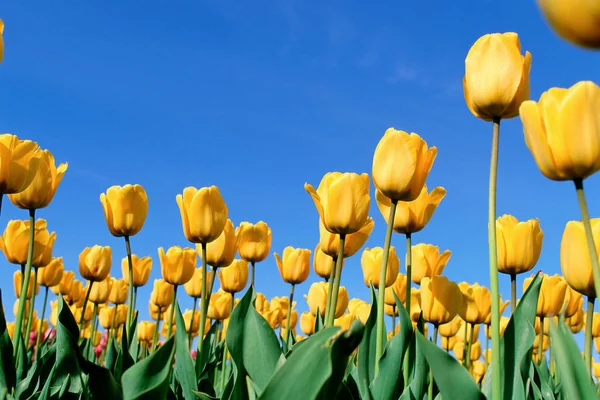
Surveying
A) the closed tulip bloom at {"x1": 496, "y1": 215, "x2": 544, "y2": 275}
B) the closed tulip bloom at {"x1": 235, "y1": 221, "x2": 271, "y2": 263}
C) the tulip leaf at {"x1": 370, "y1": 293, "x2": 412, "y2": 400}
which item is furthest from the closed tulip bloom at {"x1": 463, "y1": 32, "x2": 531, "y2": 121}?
the closed tulip bloom at {"x1": 235, "y1": 221, "x2": 271, "y2": 263}

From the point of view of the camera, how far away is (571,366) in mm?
1631

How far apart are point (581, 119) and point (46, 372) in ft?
8.32

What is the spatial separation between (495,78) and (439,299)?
175 cm

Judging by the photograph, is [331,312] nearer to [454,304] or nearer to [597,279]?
[597,279]

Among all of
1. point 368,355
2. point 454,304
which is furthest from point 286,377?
point 454,304

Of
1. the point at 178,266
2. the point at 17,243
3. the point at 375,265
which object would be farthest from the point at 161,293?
the point at 375,265

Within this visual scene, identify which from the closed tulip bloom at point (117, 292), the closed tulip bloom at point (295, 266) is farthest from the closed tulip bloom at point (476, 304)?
the closed tulip bloom at point (117, 292)

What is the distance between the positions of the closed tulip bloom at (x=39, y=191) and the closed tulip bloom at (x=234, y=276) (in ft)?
5.60

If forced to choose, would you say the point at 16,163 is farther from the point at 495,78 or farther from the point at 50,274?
the point at 50,274

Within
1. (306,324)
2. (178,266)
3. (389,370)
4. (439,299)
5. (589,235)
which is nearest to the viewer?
(589,235)

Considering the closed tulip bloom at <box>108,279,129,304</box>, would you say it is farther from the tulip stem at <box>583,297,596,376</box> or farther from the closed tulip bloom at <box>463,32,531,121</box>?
the closed tulip bloom at <box>463,32,531,121</box>

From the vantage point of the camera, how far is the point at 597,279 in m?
1.47

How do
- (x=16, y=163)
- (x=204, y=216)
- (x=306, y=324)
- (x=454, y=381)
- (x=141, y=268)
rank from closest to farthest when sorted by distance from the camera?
1. (x=454, y=381)
2. (x=16, y=163)
3. (x=204, y=216)
4. (x=141, y=268)
5. (x=306, y=324)

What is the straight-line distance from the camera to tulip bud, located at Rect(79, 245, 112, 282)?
4.64 meters
